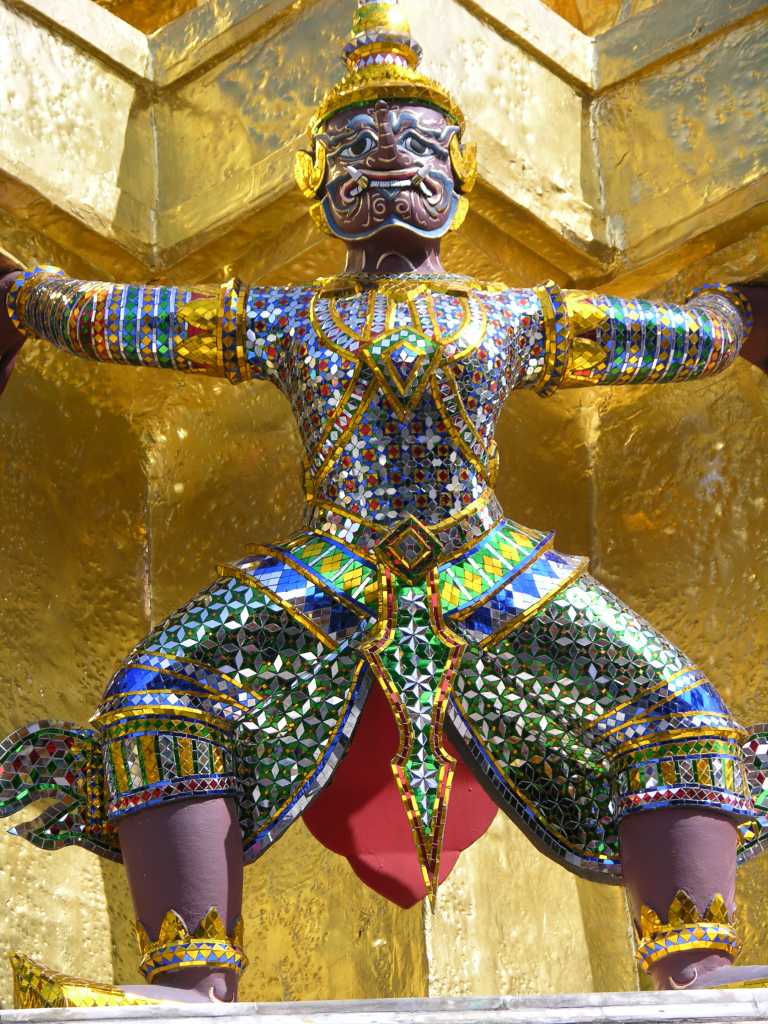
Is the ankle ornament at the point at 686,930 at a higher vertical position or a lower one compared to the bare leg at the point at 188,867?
lower

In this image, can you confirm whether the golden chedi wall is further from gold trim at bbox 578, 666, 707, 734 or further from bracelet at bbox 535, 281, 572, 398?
gold trim at bbox 578, 666, 707, 734

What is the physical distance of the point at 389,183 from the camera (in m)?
3.11

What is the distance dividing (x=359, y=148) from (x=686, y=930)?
114cm

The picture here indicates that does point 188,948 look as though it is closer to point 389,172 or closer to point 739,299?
point 389,172

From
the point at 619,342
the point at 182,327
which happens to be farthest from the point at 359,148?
the point at 619,342

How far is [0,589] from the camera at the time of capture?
3.42 m

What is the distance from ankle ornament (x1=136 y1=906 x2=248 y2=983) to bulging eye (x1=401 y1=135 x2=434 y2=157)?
107 centimetres

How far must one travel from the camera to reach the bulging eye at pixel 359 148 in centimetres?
312

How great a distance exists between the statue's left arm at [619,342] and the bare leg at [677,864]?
0.67m

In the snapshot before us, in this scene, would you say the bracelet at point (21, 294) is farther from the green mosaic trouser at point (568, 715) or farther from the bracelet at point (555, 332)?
the green mosaic trouser at point (568, 715)

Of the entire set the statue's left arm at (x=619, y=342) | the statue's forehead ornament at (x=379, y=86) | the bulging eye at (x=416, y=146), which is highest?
the statue's forehead ornament at (x=379, y=86)

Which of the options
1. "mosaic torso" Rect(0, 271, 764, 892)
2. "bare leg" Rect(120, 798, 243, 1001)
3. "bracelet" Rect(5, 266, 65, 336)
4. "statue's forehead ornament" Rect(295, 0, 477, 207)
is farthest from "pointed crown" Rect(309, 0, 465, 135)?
"bare leg" Rect(120, 798, 243, 1001)

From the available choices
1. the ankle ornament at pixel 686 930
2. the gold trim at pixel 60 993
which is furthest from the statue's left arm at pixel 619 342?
the gold trim at pixel 60 993

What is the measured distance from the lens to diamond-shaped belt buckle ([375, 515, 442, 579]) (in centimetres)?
292
